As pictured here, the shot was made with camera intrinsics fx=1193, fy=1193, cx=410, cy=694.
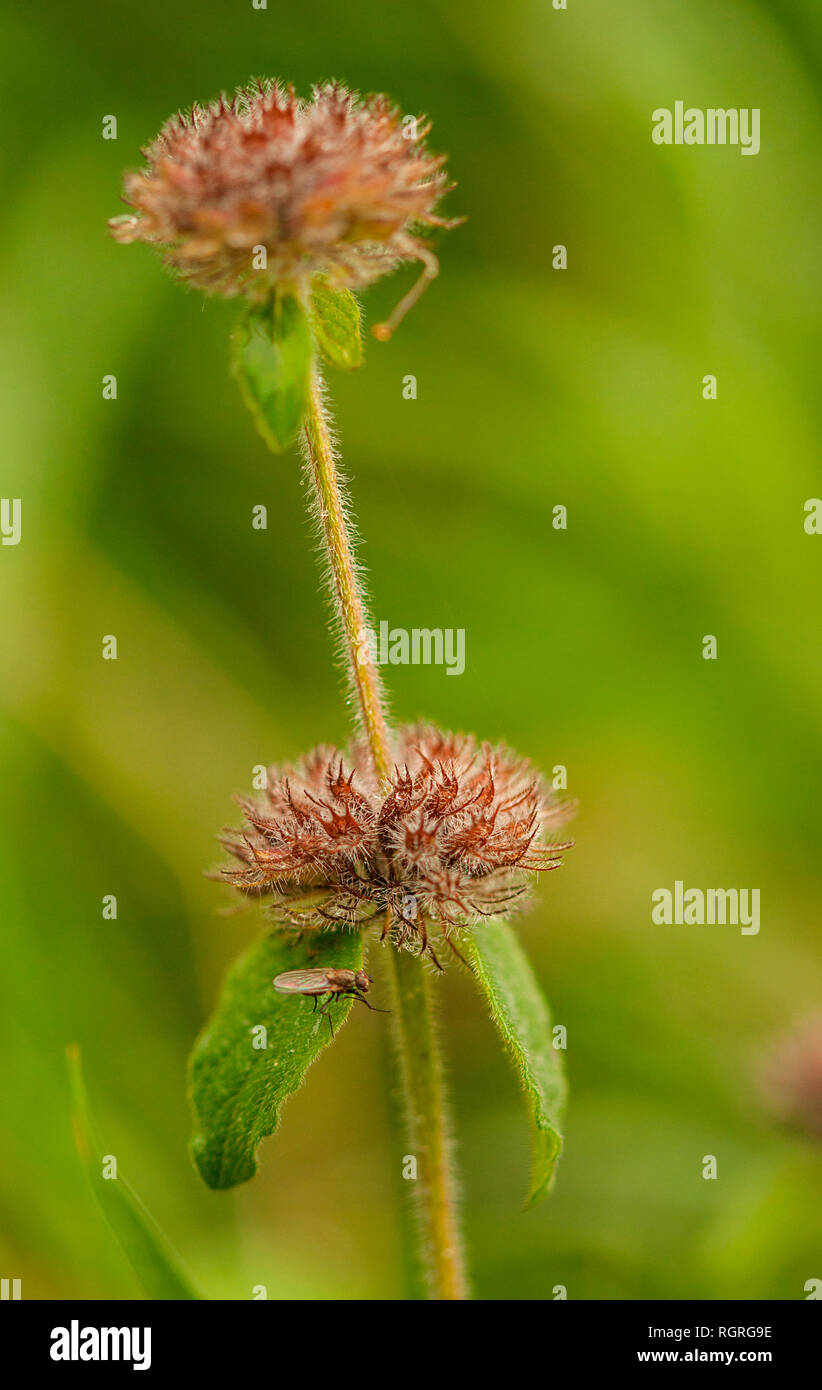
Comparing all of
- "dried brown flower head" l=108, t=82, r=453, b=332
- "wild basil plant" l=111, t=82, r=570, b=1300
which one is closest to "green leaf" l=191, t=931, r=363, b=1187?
"wild basil plant" l=111, t=82, r=570, b=1300

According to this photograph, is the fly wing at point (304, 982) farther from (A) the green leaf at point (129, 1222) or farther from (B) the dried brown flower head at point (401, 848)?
(A) the green leaf at point (129, 1222)

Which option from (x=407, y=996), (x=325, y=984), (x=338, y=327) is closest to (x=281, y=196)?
(x=338, y=327)

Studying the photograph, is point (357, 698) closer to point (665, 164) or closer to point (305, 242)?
point (305, 242)

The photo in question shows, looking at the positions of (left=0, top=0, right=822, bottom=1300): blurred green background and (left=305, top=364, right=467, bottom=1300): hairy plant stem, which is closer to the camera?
(left=305, top=364, right=467, bottom=1300): hairy plant stem

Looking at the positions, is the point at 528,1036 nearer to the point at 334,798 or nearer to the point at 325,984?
the point at 325,984

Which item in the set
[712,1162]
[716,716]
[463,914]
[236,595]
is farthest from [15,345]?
[712,1162]

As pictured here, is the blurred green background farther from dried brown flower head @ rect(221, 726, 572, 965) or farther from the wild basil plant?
dried brown flower head @ rect(221, 726, 572, 965)

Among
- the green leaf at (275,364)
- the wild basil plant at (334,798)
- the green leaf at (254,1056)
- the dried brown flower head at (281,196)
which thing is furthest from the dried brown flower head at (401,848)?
the dried brown flower head at (281,196)
